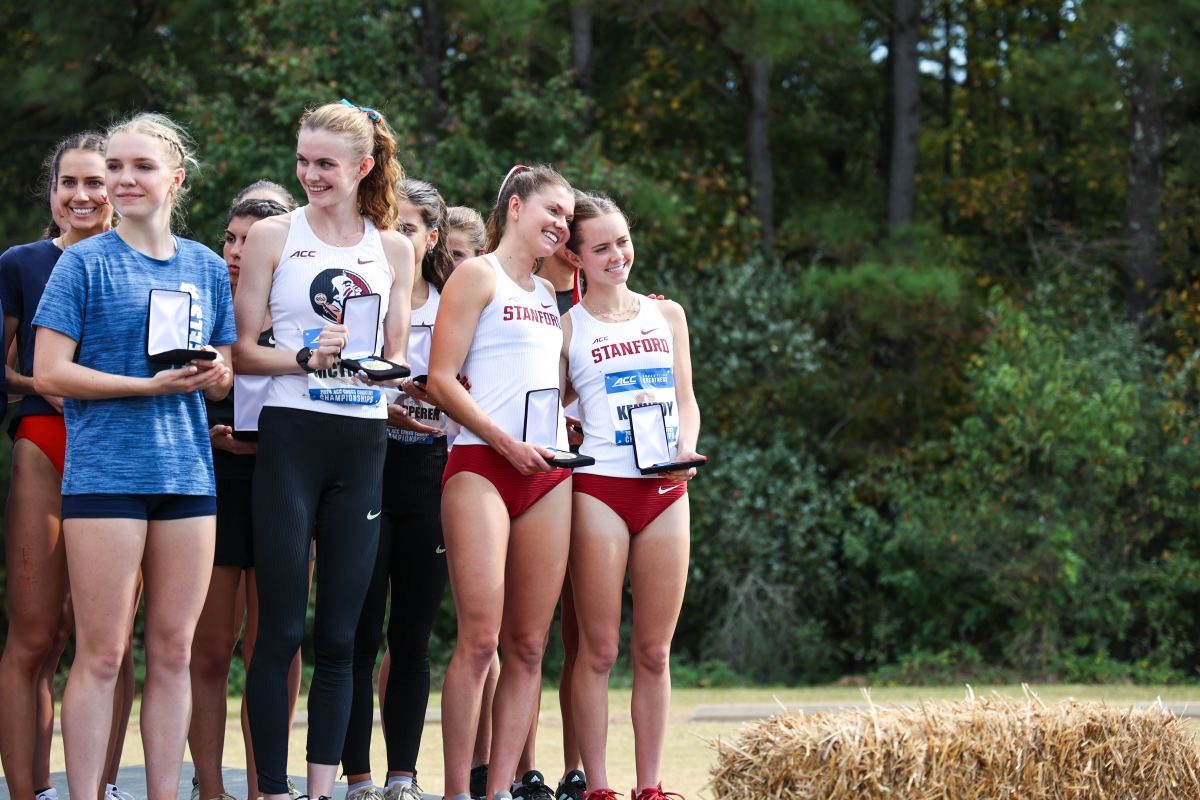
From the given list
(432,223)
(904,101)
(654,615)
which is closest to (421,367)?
(432,223)

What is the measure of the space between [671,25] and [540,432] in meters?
12.1

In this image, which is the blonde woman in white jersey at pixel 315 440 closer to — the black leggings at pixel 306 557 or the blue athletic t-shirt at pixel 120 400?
the black leggings at pixel 306 557

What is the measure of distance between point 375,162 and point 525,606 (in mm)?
1292

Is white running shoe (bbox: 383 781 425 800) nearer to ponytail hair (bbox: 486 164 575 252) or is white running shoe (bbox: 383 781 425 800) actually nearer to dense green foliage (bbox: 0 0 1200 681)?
ponytail hair (bbox: 486 164 575 252)

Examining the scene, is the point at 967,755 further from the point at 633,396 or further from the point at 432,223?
the point at 432,223

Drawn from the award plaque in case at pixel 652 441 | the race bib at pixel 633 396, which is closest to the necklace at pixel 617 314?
the race bib at pixel 633 396

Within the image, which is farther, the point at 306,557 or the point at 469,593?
the point at 469,593

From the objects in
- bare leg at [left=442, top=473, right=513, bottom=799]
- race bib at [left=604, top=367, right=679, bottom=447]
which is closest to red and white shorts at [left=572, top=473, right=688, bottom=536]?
race bib at [left=604, top=367, right=679, bottom=447]

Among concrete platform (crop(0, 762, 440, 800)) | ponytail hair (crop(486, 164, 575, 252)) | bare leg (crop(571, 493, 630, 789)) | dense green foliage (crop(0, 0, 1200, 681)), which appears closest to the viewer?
bare leg (crop(571, 493, 630, 789))

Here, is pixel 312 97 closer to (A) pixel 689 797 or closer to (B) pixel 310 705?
(A) pixel 689 797

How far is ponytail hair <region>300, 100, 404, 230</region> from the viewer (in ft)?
13.0

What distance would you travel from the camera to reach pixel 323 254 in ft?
12.7

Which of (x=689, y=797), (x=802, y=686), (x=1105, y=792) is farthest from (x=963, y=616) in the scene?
(x=1105, y=792)

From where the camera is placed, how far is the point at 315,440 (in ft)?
12.3
